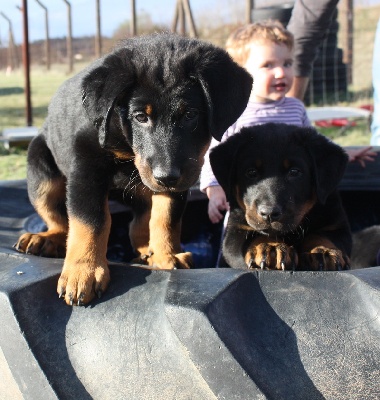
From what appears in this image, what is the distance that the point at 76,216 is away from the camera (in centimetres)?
254

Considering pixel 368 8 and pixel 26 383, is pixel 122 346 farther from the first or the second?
pixel 368 8

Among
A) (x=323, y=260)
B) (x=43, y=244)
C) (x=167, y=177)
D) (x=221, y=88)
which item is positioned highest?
(x=221, y=88)

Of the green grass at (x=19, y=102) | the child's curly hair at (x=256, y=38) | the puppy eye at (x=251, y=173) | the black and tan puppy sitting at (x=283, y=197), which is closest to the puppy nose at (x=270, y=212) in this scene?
the black and tan puppy sitting at (x=283, y=197)

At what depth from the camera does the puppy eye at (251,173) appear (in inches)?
107

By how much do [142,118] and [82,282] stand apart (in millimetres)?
667

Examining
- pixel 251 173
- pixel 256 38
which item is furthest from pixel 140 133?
pixel 256 38

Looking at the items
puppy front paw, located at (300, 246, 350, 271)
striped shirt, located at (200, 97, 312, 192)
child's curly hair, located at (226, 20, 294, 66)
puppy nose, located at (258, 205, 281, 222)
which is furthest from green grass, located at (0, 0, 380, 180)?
puppy front paw, located at (300, 246, 350, 271)

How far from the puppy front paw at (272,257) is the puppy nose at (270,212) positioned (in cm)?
11

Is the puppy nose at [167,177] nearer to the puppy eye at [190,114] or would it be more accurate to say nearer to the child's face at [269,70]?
the puppy eye at [190,114]

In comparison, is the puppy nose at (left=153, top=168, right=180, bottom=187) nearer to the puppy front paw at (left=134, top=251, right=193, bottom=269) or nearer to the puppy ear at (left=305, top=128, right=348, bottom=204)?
the puppy front paw at (left=134, top=251, right=193, bottom=269)

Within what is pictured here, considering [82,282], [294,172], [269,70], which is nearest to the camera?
[82,282]

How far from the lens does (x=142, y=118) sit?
241cm

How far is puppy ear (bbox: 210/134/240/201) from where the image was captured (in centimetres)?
288

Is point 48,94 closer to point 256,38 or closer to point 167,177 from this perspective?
point 256,38
